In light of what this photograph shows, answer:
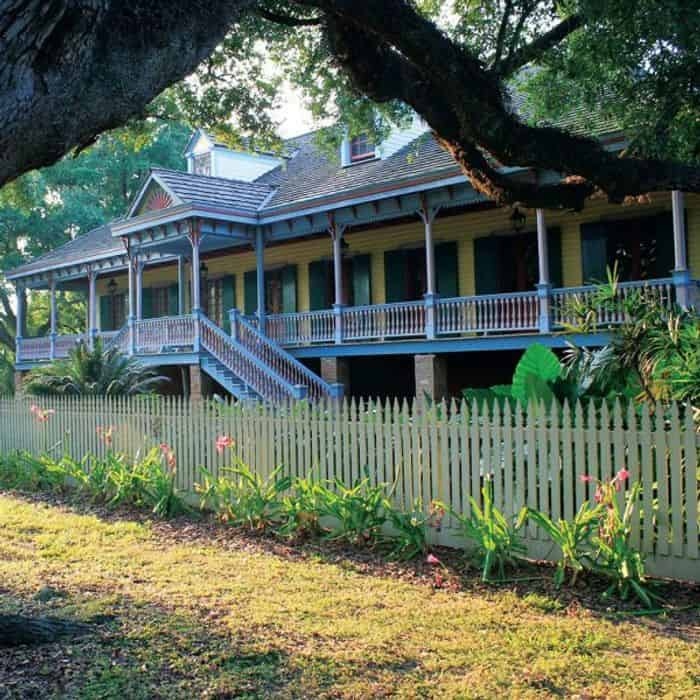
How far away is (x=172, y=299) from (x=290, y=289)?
675 centimetres

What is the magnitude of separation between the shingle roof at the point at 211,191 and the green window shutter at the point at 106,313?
11.0 meters

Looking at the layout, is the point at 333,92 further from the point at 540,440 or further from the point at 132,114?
the point at 132,114

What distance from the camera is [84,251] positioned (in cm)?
2794

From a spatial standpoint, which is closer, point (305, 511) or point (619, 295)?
point (305, 511)

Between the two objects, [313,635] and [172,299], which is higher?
[172,299]

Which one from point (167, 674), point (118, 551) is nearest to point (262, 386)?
point (118, 551)

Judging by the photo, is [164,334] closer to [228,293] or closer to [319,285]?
[319,285]

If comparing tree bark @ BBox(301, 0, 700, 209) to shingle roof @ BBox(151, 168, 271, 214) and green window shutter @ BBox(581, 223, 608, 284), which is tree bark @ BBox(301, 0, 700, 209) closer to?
green window shutter @ BBox(581, 223, 608, 284)

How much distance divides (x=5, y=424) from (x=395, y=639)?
10948mm

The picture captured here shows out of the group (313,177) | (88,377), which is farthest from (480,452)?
(313,177)

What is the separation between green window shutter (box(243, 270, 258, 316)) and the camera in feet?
79.7

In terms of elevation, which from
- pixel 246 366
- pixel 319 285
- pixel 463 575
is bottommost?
pixel 463 575

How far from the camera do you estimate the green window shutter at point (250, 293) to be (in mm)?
24281

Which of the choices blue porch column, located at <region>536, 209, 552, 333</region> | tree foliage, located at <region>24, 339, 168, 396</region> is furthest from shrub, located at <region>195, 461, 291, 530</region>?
blue porch column, located at <region>536, 209, 552, 333</region>
